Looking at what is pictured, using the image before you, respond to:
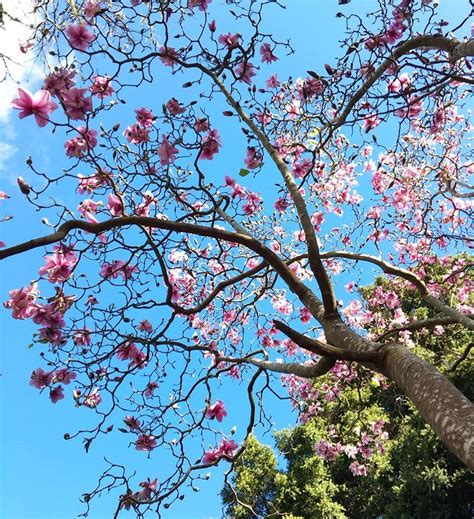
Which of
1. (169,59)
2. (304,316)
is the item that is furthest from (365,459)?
(169,59)

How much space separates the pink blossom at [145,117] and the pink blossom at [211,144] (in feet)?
1.29

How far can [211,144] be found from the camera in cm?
320

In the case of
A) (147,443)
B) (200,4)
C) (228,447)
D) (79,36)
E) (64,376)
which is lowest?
(228,447)

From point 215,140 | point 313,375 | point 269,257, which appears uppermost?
point 215,140

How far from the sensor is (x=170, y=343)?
322 centimetres

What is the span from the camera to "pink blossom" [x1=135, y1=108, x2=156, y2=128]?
3232 millimetres

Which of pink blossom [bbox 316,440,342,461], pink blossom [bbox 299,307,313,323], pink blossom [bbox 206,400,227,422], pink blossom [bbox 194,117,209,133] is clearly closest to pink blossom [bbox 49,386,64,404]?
pink blossom [bbox 206,400,227,422]

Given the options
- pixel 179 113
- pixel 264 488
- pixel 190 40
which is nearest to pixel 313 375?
pixel 179 113

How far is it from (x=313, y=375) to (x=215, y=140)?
162cm

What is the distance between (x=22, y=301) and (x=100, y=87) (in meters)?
1.38

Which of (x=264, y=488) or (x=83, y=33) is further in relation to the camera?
(x=264, y=488)

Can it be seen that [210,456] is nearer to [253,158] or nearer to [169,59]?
[253,158]

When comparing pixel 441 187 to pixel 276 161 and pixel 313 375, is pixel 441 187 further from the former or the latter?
pixel 313 375

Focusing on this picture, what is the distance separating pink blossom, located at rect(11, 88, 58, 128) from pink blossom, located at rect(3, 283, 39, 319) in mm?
947
